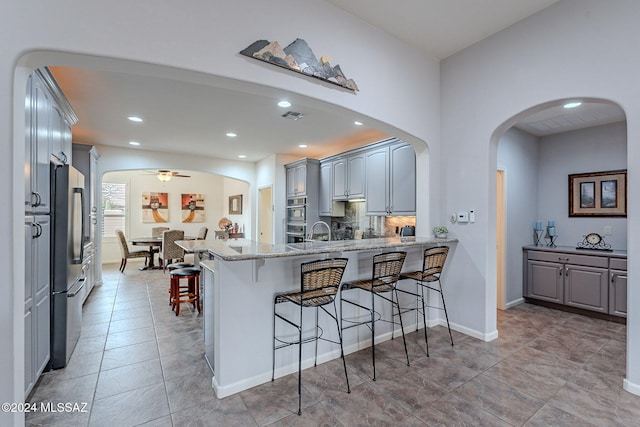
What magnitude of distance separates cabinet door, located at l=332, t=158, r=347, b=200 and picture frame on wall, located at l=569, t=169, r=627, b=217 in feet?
11.5

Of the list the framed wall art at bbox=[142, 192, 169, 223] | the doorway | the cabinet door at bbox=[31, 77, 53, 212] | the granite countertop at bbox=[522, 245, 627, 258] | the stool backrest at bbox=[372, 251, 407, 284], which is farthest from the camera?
the framed wall art at bbox=[142, 192, 169, 223]

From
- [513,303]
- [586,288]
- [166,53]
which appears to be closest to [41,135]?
[166,53]

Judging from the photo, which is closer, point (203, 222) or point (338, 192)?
point (338, 192)

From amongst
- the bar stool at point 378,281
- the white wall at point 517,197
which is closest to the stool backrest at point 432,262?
the bar stool at point 378,281

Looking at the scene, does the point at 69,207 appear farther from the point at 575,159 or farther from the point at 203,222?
the point at 203,222

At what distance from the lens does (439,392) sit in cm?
228

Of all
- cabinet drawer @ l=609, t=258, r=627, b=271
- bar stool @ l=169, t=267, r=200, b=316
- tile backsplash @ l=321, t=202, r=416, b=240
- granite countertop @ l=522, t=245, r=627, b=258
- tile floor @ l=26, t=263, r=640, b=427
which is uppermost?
tile backsplash @ l=321, t=202, r=416, b=240

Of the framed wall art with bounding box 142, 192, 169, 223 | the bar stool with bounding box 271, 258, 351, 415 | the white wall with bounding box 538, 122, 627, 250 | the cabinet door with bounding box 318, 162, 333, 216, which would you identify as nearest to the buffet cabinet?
the white wall with bounding box 538, 122, 627, 250

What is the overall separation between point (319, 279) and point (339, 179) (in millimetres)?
3514

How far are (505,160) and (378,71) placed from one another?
252cm

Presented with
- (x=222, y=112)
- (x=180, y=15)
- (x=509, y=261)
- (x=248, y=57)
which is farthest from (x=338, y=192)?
(x=180, y=15)

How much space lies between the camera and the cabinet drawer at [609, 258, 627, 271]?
3709 millimetres

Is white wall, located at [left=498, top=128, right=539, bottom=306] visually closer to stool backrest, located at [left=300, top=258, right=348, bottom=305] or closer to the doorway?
stool backrest, located at [left=300, top=258, right=348, bottom=305]

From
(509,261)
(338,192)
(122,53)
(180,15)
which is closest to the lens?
(122,53)
